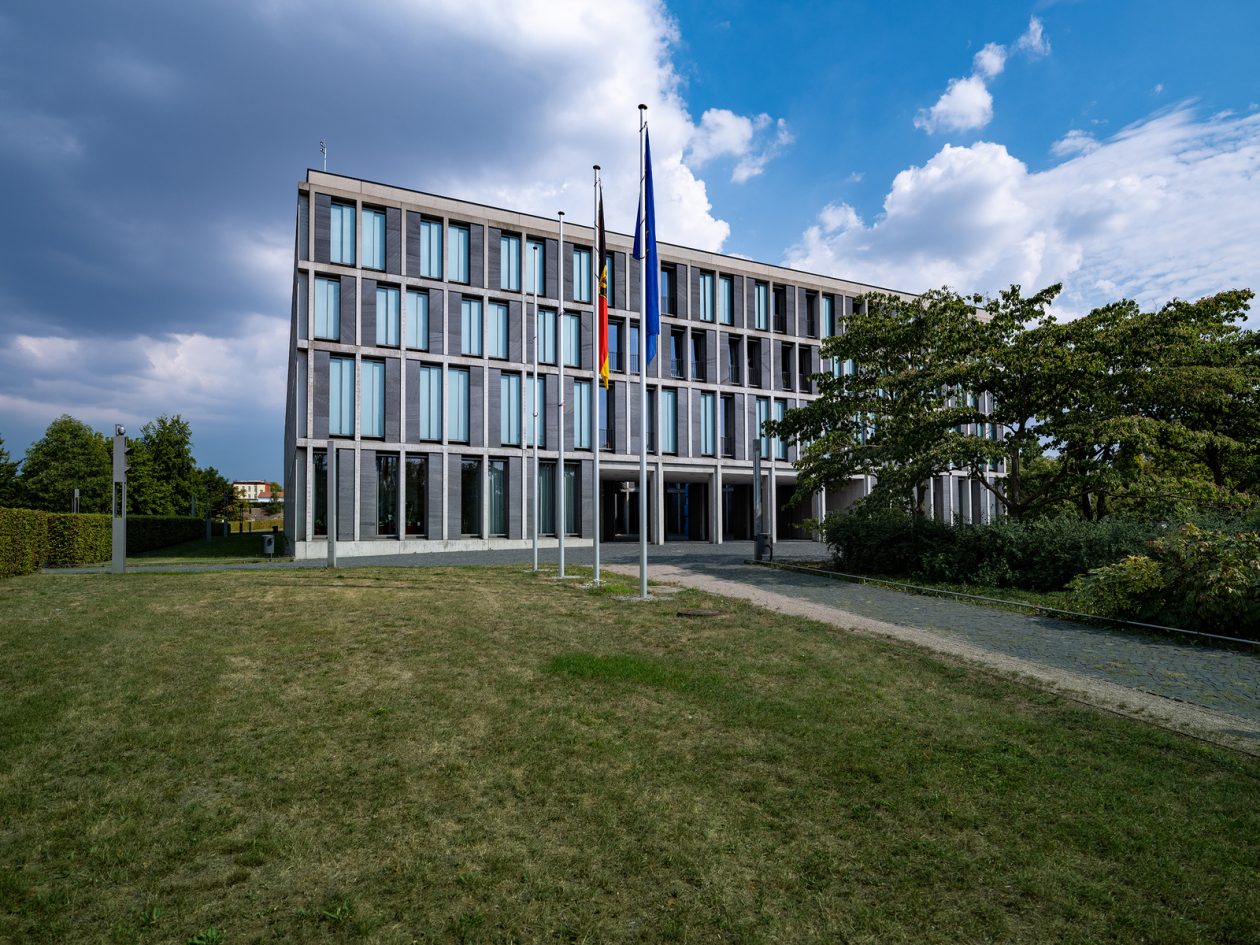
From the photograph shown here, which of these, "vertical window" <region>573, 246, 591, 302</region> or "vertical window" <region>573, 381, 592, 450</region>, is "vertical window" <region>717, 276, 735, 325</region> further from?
"vertical window" <region>573, 381, 592, 450</region>

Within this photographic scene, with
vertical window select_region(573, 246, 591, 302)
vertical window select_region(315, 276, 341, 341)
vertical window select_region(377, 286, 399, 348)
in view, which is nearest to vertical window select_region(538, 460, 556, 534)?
vertical window select_region(573, 246, 591, 302)

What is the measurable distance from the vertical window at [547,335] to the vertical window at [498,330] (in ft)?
5.28

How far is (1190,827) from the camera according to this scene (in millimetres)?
3998

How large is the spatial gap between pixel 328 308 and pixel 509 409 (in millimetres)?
8369

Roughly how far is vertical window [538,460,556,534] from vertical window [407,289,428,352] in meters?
7.36

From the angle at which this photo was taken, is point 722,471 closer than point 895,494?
No

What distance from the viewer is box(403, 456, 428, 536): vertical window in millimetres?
29750

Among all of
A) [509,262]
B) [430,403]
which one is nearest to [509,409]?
[430,403]

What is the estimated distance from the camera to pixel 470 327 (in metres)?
31.6

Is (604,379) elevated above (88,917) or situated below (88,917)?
above

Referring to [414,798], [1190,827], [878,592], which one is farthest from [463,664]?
[878,592]

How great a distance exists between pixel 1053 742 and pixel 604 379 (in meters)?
11.2

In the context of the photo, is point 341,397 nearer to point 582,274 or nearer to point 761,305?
point 582,274

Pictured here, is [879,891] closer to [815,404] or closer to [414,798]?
[414,798]
